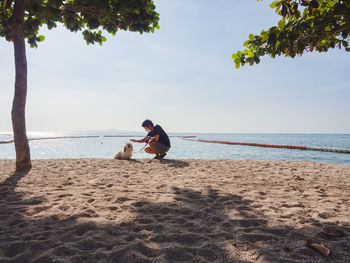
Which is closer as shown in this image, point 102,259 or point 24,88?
point 102,259

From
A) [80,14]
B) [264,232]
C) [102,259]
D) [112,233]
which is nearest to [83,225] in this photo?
[112,233]

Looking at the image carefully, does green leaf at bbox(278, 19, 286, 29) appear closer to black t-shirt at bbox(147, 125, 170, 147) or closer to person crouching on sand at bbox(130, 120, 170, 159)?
person crouching on sand at bbox(130, 120, 170, 159)

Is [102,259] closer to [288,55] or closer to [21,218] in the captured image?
[21,218]

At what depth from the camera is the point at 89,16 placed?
6.67m

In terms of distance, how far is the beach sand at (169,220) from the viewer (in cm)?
195

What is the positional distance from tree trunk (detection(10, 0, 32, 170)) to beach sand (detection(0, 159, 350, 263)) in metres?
1.54

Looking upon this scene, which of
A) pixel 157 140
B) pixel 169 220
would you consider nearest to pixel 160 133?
pixel 157 140

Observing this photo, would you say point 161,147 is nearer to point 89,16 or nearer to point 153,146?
point 153,146

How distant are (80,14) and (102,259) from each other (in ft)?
24.6

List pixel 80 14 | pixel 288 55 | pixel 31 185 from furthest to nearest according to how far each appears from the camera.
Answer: pixel 80 14
pixel 31 185
pixel 288 55

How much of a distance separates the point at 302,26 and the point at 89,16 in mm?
6435

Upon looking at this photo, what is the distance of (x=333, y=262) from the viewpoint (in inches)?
70.6

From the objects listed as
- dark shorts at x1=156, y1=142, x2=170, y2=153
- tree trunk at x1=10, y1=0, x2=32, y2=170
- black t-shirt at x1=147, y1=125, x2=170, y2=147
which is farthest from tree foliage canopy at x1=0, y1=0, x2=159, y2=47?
dark shorts at x1=156, y1=142, x2=170, y2=153

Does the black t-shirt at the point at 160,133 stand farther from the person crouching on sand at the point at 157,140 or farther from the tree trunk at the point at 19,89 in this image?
the tree trunk at the point at 19,89
